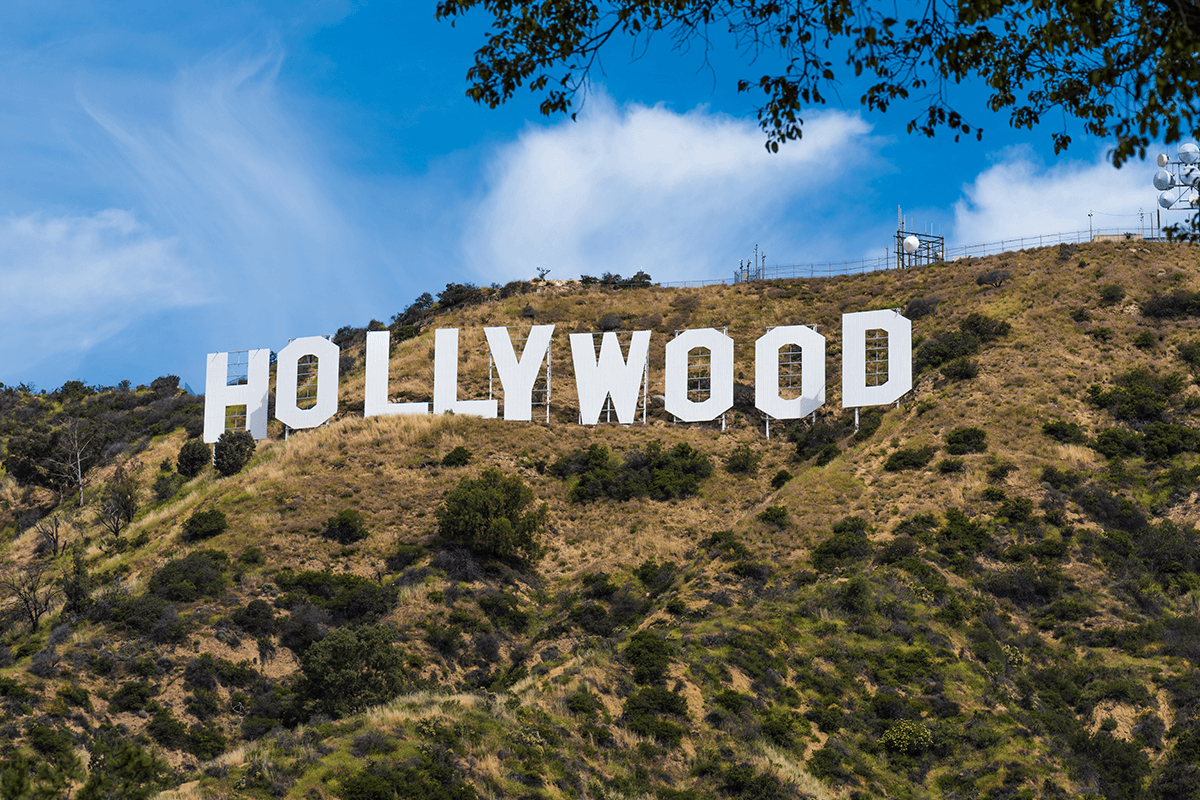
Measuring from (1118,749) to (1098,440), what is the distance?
62.2ft

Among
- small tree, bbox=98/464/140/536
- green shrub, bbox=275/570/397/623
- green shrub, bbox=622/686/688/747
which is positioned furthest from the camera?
small tree, bbox=98/464/140/536

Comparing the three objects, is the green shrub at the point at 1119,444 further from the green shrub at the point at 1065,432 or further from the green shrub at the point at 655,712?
the green shrub at the point at 655,712

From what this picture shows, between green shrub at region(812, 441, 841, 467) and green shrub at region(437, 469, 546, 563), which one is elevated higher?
green shrub at region(812, 441, 841, 467)

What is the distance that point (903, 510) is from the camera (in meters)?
41.3

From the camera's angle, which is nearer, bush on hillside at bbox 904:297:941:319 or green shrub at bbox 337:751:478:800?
green shrub at bbox 337:751:478:800

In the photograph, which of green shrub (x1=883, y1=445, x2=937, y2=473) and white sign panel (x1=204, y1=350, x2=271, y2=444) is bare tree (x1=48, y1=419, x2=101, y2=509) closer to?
white sign panel (x1=204, y1=350, x2=271, y2=444)

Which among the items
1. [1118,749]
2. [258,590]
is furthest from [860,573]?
[258,590]

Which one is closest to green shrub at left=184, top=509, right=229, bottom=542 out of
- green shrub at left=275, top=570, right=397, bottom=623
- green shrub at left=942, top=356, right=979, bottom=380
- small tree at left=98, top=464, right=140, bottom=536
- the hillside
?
the hillside

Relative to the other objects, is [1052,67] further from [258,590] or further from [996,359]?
[996,359]

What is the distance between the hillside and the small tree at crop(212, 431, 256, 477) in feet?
2.65

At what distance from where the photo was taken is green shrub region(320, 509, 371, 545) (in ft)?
142

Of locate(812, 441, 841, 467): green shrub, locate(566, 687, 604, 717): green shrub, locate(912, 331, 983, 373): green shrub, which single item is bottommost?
locate(566, 687, 604, 717): green shrub

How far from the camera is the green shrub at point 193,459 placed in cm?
5862

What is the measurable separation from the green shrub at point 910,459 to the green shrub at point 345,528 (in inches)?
848
